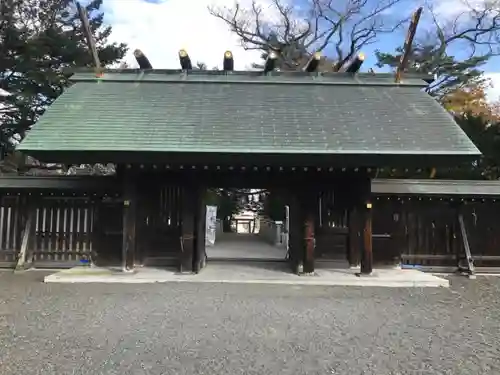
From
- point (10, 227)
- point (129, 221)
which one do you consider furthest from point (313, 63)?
point (10, 227)

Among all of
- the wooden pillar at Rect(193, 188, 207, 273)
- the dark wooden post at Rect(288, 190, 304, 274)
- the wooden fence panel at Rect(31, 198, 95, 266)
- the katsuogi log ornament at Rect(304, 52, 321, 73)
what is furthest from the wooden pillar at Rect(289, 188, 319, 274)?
the wooden fence panel at Rect(31, 198, 95, 266)

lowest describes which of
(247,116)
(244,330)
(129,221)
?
(244,330)

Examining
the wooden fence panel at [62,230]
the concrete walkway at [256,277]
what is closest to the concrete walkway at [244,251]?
the concrete walkway at [256,277]

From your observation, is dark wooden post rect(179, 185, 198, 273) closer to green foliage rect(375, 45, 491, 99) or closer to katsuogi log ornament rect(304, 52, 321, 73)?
katsuogi log ornament rect(304, 52, 321, 73)

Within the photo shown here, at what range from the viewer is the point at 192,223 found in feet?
31.3

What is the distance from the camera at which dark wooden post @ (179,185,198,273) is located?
31.1ft

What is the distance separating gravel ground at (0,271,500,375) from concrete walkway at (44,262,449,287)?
55 cm

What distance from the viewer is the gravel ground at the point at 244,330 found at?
4.07 m

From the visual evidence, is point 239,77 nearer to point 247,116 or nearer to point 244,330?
point 247,116

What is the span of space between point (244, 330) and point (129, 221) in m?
4.97

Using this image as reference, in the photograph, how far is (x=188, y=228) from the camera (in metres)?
9.53

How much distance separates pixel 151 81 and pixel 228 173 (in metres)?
3.39

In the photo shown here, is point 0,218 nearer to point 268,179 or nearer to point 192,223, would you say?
point 192,223

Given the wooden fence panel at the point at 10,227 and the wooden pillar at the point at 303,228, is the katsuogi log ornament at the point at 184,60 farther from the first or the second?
the wooden fence panel at the point at 10,227
